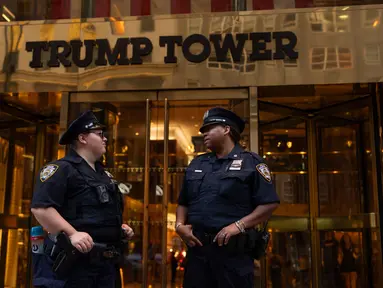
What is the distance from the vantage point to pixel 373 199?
5320 mm

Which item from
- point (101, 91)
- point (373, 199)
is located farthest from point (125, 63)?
point (373, 199)

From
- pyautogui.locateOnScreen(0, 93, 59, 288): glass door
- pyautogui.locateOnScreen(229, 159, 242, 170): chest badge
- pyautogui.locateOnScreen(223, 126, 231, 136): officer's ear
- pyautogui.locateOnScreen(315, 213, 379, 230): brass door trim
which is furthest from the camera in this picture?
pyautogui.locateOnScreen(0, 93, 59, 288): glass door

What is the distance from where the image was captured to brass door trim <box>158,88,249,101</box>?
4.88m

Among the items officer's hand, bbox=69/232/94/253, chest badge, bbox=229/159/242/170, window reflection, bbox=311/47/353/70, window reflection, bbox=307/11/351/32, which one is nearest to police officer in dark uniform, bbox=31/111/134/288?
officer's hand, bbox=69/232/94/253

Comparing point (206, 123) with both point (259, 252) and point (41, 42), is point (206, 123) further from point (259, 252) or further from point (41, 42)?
point (41, 42)

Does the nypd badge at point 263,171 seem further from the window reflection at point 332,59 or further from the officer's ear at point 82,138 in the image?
the window reflection at point 332,59

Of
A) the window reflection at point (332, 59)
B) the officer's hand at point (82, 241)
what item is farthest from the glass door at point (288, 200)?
the officer's hand at point (82, 241)

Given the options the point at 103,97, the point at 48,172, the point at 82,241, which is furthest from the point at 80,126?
the point at 103,97

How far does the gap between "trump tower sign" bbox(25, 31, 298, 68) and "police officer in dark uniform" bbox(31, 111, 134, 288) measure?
7.07ft

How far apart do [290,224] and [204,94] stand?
222 cm

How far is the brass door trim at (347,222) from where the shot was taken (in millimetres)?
5434

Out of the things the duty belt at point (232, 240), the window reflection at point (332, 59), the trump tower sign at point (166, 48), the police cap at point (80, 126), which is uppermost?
the trump tower sign at point (166, 48)

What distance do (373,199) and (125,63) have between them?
10.8ft

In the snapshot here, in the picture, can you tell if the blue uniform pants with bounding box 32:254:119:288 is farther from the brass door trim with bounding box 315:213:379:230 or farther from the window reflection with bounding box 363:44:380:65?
the brass door trim with bounding box 315:213:379:230
